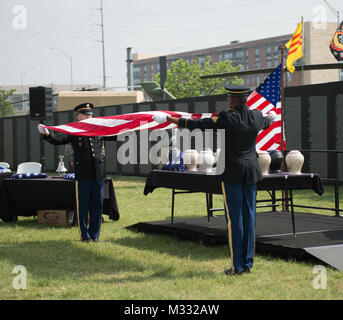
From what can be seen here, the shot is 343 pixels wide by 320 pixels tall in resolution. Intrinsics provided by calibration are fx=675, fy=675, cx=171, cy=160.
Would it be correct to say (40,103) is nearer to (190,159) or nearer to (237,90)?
(190,159)

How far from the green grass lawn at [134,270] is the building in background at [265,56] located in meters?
92.8

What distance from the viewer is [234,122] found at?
717 cm

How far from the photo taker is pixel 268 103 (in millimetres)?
11570

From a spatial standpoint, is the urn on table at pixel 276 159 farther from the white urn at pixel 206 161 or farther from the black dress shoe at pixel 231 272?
the black dress shoe at pixel 231 272

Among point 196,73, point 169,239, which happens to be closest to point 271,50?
point 196,73

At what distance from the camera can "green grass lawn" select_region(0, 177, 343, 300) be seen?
20.9ft

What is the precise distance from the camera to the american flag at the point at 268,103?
11422mm

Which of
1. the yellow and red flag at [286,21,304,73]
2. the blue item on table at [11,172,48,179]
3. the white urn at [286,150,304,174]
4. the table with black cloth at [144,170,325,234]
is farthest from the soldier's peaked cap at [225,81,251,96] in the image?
the blue item on table at [11,172,48,179]

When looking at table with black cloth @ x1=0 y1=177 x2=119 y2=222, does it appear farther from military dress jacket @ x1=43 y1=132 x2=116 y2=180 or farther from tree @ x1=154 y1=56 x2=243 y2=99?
tree @ x1=154 y1=56 x2=243 y2=99

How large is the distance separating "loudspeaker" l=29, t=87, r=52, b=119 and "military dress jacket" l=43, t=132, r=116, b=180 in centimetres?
1285

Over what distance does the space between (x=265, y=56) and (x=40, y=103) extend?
133m

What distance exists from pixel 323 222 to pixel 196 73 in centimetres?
8093

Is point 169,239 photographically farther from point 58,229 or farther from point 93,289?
point 93,289

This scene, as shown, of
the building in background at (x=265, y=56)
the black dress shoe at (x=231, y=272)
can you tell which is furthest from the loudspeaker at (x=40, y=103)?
the building in background at (x=265, y=56)
